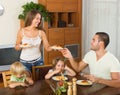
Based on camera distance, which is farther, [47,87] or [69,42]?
[69,42]

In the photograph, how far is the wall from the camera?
4.31 metres

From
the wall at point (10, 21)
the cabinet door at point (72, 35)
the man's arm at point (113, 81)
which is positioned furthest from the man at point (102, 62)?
the wall at point (10, 21)

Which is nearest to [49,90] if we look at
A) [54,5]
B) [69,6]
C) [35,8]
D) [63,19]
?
[35,8]

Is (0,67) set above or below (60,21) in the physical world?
below

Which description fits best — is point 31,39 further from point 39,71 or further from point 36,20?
point 39,71

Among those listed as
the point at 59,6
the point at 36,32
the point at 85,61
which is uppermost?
the point at 59,6

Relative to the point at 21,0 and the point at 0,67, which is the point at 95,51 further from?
the point at 21,0

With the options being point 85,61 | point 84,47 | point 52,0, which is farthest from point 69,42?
point 85,61

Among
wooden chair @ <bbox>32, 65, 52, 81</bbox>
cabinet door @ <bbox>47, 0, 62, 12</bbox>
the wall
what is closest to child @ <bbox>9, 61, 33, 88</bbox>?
wooden chair @ <bbox>32, 65, 52, 81</bbox>

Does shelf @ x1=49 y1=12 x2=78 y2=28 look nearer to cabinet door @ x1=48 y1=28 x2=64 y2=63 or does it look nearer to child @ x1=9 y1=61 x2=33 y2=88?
cabinet door @ x1=48 y1=28 x2=64 y2=63

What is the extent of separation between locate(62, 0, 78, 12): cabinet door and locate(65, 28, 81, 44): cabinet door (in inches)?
14.0

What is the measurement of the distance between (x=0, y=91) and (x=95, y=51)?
3.45 feet

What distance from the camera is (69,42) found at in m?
4.67

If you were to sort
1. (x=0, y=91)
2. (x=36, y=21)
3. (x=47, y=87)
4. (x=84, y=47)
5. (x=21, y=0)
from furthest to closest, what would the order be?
(x=84, y=47)
(x=21, y=0)
(x=36, y=21)
(x=47, y=87)
(x=0, y=91)
